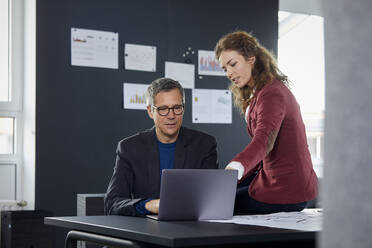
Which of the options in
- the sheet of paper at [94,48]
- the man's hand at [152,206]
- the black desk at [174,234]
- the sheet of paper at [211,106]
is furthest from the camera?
the sheet of paper at [211,106]

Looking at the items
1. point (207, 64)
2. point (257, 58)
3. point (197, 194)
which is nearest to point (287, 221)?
point (197, 194)

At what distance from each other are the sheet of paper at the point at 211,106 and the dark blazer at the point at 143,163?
7.01 feet

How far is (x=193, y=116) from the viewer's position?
4504mm

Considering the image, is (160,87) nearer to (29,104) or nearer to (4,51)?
(29,104)

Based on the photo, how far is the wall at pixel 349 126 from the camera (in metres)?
0.30

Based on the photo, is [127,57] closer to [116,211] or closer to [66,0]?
[66,0]

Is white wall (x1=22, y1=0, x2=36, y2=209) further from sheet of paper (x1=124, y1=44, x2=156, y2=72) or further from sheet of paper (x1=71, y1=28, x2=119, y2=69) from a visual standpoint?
sheet of paper (x1=124, y1=44, x2=156, y2=72)

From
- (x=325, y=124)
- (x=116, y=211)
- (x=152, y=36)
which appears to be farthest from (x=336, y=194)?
(x=152, y=36)

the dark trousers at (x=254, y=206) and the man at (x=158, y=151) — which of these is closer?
the dark trousers at (x=254, y=206)

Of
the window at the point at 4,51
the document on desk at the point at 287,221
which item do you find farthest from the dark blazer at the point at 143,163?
→ the window at the point at 4,51

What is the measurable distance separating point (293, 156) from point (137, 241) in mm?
974

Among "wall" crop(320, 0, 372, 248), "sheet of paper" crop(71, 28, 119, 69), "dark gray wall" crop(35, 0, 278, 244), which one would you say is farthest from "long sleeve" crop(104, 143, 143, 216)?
"sheet of paper" crop(71, 28, 119, 69)

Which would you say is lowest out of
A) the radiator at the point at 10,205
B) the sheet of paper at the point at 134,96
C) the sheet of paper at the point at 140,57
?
the radiator at the point at 10,205

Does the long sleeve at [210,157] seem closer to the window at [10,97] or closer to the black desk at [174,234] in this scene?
the black desk at [174,234]
